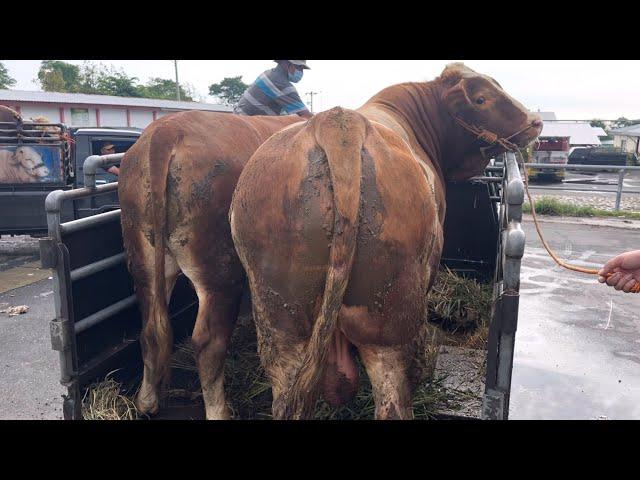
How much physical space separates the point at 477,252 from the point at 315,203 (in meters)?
3.49

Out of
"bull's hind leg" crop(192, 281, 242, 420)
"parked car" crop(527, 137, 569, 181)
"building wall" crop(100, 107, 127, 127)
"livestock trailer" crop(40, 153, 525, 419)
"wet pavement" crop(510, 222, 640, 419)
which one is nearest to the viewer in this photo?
→ "livestock trailer" crop(40, 153, 525, 419)

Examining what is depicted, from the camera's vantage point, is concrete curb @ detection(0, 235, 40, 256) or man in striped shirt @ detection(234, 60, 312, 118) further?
concrete curb @ detection(0, 235, 40, 256)

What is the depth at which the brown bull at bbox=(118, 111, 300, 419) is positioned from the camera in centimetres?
301

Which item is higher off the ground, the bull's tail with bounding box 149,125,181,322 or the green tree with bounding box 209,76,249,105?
the green tree with bounding box 209,76,249,105

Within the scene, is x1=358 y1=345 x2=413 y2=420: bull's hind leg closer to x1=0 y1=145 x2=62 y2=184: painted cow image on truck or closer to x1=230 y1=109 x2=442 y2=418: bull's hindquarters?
x1=230 y1=109 x2=442 y2=418: bull's hindquarters

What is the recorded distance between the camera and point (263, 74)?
5.08 meters

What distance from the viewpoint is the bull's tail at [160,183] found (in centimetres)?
296

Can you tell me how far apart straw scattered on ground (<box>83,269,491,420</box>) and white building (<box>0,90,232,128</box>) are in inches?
1018

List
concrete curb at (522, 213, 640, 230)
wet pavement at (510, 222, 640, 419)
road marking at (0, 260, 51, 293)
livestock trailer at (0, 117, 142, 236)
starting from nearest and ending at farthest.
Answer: wet pavement at (510, 222, 640, 419)
road marking at (0, 260, 51, 293)
livestock trailer at (0, 117, 142, 236)
concrete curb at (522, 213, 640, 230)

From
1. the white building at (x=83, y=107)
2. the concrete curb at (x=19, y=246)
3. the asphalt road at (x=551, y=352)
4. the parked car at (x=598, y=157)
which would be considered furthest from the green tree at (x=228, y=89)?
the asphalt road at (x=551, y=352)

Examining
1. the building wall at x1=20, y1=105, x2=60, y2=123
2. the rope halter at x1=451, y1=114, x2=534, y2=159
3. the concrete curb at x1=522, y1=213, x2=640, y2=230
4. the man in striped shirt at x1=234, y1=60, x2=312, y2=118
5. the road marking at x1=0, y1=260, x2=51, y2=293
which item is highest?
the building wall at x1=20, y1=105, x2=60, y2=123

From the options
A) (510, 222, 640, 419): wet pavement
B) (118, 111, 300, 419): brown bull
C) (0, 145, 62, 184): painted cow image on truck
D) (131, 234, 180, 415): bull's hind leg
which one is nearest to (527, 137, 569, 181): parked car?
(510, 222, 640, 419): wet pavement

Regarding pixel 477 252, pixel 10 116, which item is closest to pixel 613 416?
pixel 477 252

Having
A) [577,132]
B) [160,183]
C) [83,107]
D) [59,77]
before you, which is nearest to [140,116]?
[83,107]
